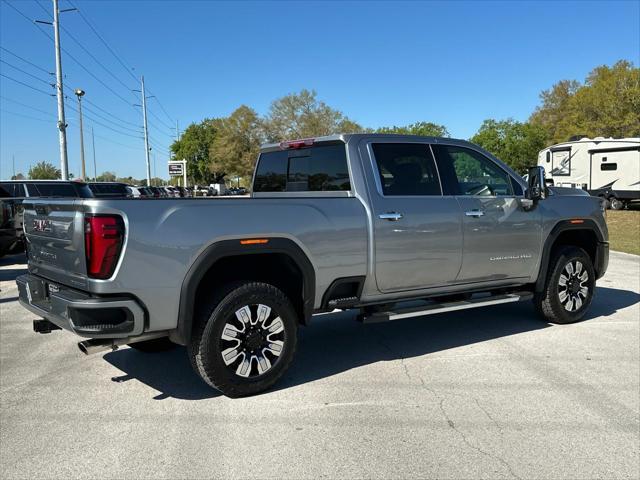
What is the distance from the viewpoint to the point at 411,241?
196 inches

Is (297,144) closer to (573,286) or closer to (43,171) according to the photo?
(573,286)

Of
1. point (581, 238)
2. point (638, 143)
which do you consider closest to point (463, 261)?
point (581, 238)

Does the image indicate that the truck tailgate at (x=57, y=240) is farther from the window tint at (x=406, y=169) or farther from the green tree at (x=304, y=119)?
the green tree at (x=304, y=119)

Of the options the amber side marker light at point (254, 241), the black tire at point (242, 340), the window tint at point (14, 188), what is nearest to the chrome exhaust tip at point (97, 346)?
the black tire at point (242, 340)

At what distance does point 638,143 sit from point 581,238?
2234 centimetres

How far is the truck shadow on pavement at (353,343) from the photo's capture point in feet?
15.6

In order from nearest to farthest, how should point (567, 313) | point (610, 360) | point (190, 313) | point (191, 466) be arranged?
point (191, 466) < point (190, 313) < point (610, 360) < point (567, 313)

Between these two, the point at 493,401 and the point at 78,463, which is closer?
the point at 78,463

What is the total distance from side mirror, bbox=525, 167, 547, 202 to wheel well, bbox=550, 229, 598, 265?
2.97 feet

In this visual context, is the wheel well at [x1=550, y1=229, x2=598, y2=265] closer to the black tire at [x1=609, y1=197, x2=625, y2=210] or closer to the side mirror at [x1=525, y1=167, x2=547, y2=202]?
the side mirror at [x1=525, y1=167, x2=547, y2=202]

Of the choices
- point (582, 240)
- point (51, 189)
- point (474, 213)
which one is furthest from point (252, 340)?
point (51, 189)

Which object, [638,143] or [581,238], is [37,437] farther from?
[638,143]

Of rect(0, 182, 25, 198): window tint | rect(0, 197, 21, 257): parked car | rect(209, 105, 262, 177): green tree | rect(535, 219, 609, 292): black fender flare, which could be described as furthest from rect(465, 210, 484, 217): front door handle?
rect(209, 105, 262, 177): green tree

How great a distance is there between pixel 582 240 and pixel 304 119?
213ft
